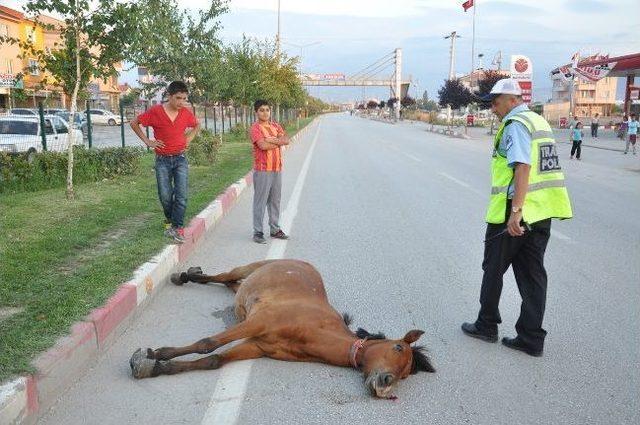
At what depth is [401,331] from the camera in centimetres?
429

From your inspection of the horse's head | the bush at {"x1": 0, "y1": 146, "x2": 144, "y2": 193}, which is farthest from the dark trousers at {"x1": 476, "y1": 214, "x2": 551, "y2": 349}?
the bush at {"x1": 0, "y1": 146, "x2": 144, "y2": 193}

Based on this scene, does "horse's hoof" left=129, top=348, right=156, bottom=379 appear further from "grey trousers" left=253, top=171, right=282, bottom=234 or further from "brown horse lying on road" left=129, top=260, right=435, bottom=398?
"grey trousers" left=253, top=171, right=282, bottom=234

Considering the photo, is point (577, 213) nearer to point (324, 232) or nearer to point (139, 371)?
point (324, 232)

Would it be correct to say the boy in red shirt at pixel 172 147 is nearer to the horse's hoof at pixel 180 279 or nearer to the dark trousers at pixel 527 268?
the horse's hoof at pixel 180 279

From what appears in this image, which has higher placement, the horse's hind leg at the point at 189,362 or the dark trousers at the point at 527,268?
the dark trousers at the point at 527,268

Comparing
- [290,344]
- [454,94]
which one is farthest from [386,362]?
[454,94]

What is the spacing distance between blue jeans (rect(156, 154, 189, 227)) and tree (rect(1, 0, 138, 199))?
335 cm

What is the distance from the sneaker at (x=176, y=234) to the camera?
6.22 m

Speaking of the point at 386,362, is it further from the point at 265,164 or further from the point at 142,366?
the point at 265,164

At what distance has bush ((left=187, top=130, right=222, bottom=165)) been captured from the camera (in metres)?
14.8

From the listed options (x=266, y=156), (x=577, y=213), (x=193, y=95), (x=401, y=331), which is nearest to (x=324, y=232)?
(x=266, y=156)

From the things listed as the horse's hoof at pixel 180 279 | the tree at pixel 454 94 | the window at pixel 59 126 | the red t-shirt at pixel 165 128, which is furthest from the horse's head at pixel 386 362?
the tree at pixel 454 94

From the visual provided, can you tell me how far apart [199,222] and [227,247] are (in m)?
0.66

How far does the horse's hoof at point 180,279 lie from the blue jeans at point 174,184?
1.17m
